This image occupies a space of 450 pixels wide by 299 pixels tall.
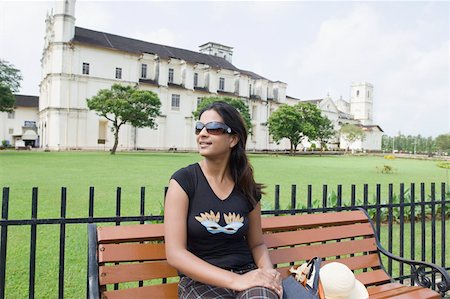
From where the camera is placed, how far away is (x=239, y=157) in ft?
8.42

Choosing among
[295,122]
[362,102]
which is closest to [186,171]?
[295,122]

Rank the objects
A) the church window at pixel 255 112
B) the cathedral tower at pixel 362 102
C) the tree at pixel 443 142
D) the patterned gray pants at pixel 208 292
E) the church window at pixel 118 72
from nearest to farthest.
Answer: the patterned gray pants at pixel 208 292 < the church window at pixel 118 72 < the tree at pixel 443 142 < the church window at pixel 255 112 < the cathedral tower at pixel 362 102

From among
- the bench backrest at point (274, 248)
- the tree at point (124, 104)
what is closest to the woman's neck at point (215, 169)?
the bench backrest at point (274, 248)

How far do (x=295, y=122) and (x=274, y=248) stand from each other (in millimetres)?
50355

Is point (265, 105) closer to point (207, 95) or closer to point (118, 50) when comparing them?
point (207, 95)

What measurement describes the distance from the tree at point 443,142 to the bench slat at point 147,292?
71.2m

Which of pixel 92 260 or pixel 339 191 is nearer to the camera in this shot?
pixel 92 260

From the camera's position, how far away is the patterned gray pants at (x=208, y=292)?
2.05 meters

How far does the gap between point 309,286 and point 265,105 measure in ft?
231

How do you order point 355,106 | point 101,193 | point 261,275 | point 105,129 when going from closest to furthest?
1. point 261,275
2. point 101,193
3. point 105,129
4. point 355,106

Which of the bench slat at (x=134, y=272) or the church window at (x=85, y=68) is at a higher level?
the church window at (x=85, y=68)

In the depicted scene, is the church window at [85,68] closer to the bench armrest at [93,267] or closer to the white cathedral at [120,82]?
the white cathedral at [120,82]

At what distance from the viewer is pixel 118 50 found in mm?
55094

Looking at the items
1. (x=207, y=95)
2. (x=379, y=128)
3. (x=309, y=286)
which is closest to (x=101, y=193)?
(x=309, y=286)
